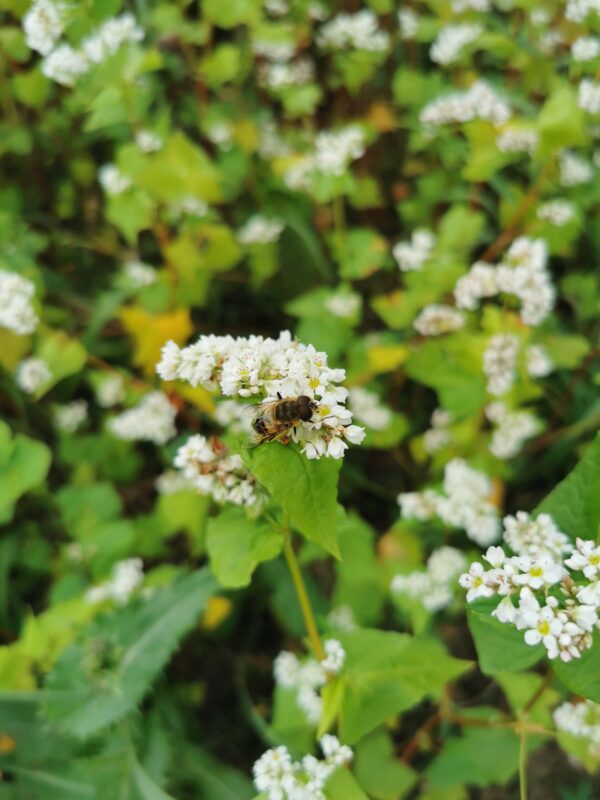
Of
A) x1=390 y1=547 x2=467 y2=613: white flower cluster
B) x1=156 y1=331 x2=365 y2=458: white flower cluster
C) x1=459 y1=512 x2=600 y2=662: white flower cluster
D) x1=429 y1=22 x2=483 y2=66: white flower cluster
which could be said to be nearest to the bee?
x1=156 y1=331 x2=365 y2=458: white flower cluster

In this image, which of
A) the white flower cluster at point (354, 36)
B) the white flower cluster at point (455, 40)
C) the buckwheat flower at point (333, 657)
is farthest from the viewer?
the white flower cluster at point (354, 36)

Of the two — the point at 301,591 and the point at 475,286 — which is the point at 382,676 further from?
the point at 475,286

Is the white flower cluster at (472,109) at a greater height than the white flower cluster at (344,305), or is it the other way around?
the white flower cluster at (472,109)

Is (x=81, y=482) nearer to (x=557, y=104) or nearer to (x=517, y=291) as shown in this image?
(x=517, y=291)

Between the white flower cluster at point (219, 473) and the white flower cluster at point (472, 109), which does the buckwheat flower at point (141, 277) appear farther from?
the white flower cluster at point (219, 473)

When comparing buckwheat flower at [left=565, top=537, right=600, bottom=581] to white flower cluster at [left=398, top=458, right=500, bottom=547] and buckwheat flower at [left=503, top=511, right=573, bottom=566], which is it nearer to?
buckwheat flower at [left=503, top=511, right=573, bottom=566]

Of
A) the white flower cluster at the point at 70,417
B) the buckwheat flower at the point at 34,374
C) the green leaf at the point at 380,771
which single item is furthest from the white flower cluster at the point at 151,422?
the green leaf at the point at 380,771
